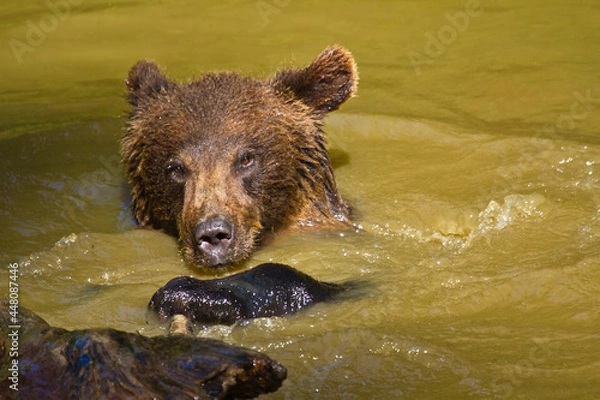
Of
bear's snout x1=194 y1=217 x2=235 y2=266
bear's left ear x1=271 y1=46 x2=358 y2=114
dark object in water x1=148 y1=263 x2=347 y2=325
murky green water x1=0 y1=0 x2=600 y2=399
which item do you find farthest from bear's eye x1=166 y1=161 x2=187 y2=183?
dark object in water x1=148 y1=263 x2=347 y2=325

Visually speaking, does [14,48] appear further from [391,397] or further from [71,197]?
[391,397]

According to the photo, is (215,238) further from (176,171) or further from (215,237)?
(176,171)

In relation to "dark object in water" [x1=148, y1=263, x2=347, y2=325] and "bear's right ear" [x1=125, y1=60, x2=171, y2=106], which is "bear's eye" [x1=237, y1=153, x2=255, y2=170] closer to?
"bear's right ear" [x1=125, y1=60, x2=171, y2=106]

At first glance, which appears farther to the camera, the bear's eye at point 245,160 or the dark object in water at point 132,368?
the bear's eye at point 245,160

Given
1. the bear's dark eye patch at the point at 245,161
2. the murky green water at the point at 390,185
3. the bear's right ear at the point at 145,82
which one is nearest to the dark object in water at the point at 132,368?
the murky green water at the point at 390,185

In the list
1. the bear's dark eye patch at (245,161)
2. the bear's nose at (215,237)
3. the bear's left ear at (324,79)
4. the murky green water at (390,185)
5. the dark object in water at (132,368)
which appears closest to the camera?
the dark object in water at (132,368)

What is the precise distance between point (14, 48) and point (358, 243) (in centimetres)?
682

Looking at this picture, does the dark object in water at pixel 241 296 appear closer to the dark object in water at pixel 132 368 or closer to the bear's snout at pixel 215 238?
the bear's snout at pixel 215 238

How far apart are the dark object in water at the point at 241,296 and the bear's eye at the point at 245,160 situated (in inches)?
62.1

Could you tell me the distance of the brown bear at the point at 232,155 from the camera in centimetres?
686

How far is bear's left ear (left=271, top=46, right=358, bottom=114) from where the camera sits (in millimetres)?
7727

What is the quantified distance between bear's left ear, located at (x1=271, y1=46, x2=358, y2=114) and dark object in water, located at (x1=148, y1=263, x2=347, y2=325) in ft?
8.04

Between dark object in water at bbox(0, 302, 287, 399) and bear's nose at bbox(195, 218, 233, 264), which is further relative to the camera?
bear's nose at bbox(195, 218, 233, 264)

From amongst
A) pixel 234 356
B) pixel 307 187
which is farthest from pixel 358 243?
pixel 234 356
